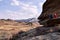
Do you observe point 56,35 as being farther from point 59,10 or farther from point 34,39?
point 59,10

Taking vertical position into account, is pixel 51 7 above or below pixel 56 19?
above

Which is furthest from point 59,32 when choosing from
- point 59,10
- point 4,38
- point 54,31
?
point 4,38

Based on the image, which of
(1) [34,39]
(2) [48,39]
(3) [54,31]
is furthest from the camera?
(3) [54,31]

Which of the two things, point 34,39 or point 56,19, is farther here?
point 56,19

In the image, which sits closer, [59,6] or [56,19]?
[56,19]

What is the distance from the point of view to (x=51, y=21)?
30.9m

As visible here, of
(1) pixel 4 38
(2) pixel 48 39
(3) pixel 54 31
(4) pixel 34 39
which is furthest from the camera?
(1) pixel 4 38

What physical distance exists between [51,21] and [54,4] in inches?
256

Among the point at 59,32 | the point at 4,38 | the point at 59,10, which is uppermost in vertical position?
the point at 59,10

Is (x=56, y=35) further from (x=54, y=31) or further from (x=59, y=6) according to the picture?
(x=59, y=6)

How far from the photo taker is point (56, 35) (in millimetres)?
23672

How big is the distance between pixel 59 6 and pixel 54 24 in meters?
5.15

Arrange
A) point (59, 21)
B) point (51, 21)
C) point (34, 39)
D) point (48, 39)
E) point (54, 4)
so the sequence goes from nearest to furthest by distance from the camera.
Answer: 1. point (48, 39)
2. point (34, 39)
3. point (59, 21)
4. point (51, 21)
5. point (54, 4)

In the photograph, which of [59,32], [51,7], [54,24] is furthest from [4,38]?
[59,32]
